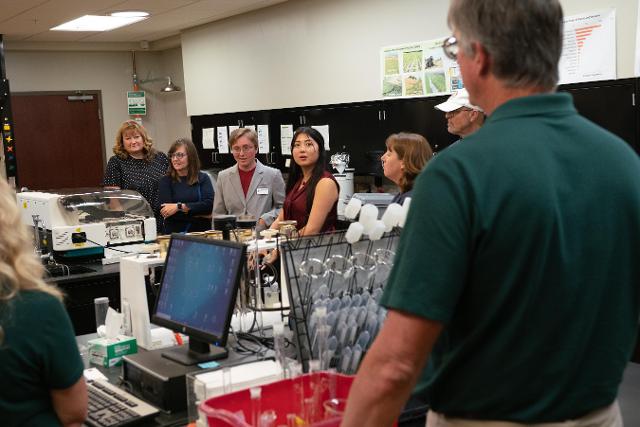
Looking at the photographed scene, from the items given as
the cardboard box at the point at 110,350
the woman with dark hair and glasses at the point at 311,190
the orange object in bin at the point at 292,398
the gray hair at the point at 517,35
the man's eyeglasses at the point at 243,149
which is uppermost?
the gray hair at the point at 517,35

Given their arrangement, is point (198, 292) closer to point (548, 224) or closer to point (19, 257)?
point (19, 257)

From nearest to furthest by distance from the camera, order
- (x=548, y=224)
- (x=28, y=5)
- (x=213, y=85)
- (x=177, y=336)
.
→ (x=548, y=224)
(x=177, y=336)
(x=28, y=5)
(x=213, y=85)

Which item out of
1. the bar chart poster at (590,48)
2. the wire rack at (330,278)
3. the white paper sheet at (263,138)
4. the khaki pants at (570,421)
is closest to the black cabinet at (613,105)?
the bar chart poster at (590,48)

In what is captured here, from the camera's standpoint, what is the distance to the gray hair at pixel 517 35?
3.66 ft

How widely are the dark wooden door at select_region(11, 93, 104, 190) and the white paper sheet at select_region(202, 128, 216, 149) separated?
214 centimetres

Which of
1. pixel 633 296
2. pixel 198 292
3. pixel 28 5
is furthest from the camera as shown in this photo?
pixel 28 5

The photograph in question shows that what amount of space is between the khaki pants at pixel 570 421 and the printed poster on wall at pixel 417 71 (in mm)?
3971

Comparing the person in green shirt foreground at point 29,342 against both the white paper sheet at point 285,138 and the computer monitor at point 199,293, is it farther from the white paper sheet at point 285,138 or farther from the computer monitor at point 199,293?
the white paper sheet at point 285,138

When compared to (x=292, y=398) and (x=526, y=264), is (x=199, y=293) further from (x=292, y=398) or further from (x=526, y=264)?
(x=526, y=264)

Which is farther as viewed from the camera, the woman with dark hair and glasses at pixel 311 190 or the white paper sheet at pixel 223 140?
the white paper sheet at pixel 223 140

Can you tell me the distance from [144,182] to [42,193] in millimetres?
1144

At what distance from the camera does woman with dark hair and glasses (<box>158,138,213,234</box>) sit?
17.1 ft

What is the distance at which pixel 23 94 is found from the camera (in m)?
9.02

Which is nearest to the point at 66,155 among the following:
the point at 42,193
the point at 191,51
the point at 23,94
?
the point at 23,94
